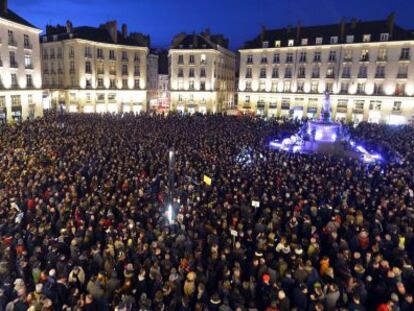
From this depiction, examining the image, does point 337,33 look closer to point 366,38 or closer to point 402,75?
point 366,38

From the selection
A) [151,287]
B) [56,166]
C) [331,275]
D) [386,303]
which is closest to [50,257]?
[151,287]

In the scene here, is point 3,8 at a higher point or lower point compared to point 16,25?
higher

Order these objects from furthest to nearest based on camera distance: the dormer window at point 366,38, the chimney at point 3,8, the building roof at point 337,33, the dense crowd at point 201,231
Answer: the dormer window at point 366,38 < the building roof at point 337,33 < the chimney at point 3,8 < the dense crowd at point 201,231

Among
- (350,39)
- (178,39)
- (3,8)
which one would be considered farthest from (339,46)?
(3,8)

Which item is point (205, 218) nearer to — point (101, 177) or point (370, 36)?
point (101, 177)

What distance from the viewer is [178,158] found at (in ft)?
69.5

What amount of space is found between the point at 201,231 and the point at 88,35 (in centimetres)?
5722

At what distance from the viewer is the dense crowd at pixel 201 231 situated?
8.33 meters

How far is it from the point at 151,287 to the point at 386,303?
229 inches

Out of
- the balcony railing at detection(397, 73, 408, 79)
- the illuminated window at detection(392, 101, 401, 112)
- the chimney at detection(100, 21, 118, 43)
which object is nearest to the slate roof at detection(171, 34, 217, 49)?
the chimney at detection(100, 21, 118, 43)

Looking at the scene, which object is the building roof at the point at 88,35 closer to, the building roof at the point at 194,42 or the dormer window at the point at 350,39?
the building roof at the point at 194,42

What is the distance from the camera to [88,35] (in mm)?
59094

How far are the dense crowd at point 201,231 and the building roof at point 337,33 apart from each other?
37094mm

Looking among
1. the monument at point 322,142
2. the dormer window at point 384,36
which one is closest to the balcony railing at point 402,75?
the dormer window at point 384,36
